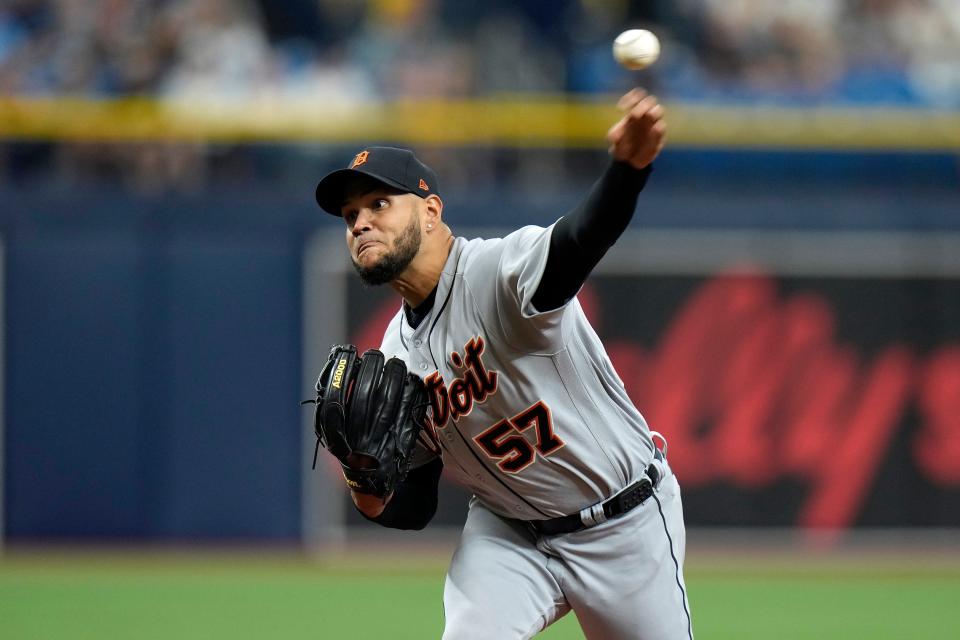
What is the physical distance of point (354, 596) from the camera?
26.8 feet

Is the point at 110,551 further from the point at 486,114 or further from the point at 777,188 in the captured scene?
the point at 777,188

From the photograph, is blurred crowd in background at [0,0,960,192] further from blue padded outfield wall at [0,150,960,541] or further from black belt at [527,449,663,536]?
black belt at [527,449,663,536]

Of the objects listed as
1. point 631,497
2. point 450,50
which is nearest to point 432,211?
point 631,497

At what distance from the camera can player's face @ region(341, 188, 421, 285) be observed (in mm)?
4016

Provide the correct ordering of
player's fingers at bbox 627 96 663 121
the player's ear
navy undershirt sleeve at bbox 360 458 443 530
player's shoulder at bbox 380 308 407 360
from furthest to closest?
1. navy undershirt sleeve at bbox 360 458 443 530
2. player's shoulder at bbox 380 308 407 360
3. the player's ear
4. player's fingers at bbox 627 96 663 121

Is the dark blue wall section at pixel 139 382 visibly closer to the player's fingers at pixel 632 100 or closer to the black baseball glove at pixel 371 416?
the black baseball glove at pixel 371 416

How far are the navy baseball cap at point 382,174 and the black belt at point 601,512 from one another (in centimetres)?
108

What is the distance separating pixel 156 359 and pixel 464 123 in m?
2.81

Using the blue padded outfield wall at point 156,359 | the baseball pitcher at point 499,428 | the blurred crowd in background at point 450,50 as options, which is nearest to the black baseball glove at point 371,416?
the baseball pitcher at point 499,428

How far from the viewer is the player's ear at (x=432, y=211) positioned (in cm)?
418

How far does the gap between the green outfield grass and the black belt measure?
2.80 metres

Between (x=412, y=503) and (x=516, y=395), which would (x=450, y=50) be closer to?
(x=412, y=503)

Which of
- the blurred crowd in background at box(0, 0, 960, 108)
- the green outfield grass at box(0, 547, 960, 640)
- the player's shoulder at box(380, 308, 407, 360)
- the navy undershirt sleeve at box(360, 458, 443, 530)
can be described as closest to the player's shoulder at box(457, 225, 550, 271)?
the player's shoulder at box(380, 308, 407, 360)

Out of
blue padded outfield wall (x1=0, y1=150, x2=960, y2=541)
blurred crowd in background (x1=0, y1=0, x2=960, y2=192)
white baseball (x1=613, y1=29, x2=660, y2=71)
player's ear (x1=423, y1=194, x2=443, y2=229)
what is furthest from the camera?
blurred crowd in background (x1=0, y1=0, x2=960, y2=192)
